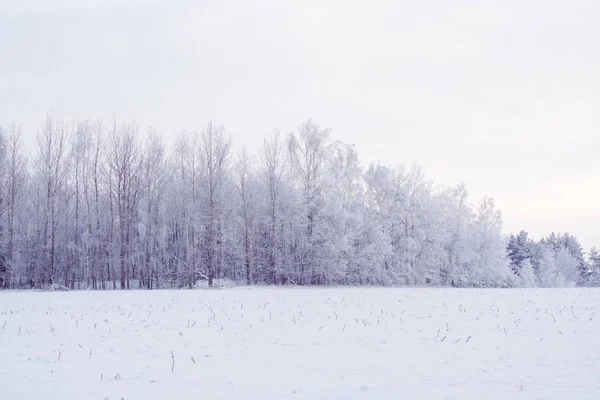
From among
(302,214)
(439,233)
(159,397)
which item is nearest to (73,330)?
(159,397)

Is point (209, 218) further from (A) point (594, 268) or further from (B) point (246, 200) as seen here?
(A) point (594, 268)

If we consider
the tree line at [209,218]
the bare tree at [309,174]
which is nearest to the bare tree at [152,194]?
the tree line at [209,218]

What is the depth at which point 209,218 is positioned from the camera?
43.8 m

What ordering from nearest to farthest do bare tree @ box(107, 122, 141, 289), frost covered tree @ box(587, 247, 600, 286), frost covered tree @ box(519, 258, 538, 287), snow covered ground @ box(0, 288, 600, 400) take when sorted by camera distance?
snow covered ground @ box(0, 288, 600, 400) < bare tree @ box(107, 122, 141, 289) < frost covered tree @ box(519, 258, 538, 287) < frost covered tree @ box(587, 247, 600, 286)

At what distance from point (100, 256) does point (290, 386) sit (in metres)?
44.4

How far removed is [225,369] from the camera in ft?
27.7

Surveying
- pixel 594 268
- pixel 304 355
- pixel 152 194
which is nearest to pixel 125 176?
pixel 152 194

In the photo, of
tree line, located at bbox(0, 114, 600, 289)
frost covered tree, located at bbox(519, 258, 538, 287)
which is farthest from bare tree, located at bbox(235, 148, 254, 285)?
frost covered tree, located at bbox(519, 258, 538, 287)

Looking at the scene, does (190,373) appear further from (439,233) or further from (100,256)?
(439,233)

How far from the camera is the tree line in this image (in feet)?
144

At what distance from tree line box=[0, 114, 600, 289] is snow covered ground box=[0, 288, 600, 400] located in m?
28.4

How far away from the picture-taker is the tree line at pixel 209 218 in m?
43.8

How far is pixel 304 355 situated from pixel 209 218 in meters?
35.3

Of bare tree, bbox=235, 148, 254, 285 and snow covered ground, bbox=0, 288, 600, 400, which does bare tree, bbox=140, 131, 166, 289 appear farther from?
snow covered ground, bbox=0, 288, 600, 400
